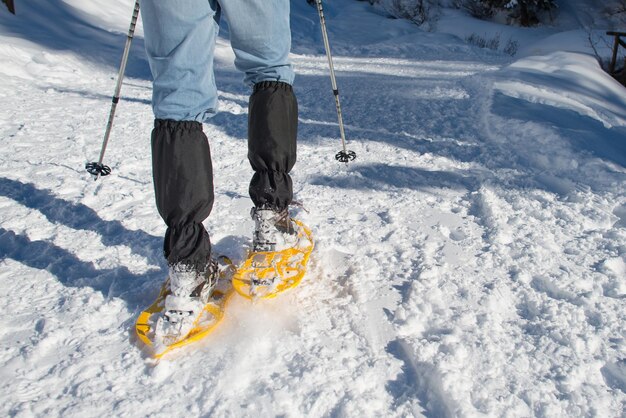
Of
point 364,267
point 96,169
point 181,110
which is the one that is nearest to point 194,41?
point 181,110

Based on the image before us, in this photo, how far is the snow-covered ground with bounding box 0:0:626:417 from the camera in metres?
1.62

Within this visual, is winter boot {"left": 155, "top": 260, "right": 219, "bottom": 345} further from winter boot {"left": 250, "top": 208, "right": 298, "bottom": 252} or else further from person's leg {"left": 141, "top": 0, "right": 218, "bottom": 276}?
winter boot {"left": 250, "top": 208, "right": 298, "bottom": 252}

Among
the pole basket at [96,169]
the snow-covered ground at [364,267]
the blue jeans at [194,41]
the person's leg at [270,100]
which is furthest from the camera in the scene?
the pole basket at [96,169]

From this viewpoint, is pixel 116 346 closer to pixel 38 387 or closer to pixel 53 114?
pixel 38 387

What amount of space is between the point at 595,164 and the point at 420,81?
9.48ft

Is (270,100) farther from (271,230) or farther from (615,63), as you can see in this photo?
(615,63)

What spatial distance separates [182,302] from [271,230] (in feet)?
1.54

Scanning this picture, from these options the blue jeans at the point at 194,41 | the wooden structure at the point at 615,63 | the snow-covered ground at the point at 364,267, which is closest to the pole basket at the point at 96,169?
the snow-covered ground at the point at 364,267

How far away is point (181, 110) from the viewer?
5.85 ft

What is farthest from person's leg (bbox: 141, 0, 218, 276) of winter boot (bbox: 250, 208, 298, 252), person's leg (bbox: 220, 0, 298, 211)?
winter boot (bbox: 250, 208, 298, 252)

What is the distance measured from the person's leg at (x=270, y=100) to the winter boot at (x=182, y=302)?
398mm

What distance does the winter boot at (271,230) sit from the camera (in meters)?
2.15

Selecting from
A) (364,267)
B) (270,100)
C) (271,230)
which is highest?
(270,100)

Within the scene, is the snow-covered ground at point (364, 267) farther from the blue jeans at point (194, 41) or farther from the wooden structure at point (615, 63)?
the wooden structure at point (615, 63)
